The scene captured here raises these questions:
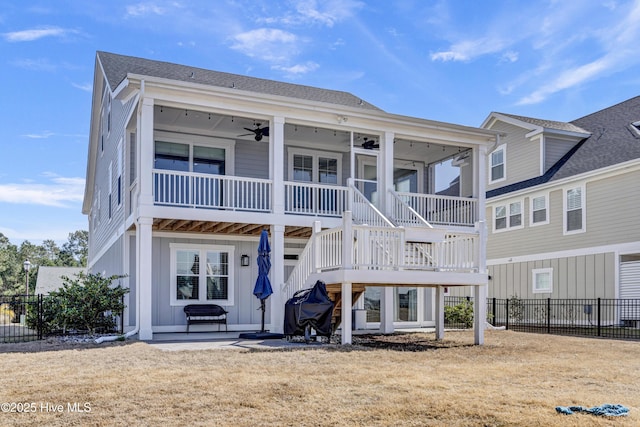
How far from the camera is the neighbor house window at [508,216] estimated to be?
23.1m

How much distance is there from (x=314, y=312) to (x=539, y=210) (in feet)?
43.8

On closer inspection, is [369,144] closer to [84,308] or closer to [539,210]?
[84,308]

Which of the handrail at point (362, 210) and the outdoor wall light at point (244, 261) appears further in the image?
the outdoor wall light at point (244, 261)

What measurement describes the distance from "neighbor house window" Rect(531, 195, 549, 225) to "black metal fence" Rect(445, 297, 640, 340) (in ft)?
9.19

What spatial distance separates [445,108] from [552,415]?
16067mm

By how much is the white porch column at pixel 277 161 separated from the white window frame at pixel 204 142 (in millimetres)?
2731

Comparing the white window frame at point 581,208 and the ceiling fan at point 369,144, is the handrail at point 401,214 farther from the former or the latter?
the white window frame at point 581,208

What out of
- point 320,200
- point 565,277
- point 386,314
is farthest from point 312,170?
point 565,277

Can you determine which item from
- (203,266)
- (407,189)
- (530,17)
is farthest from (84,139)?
(530,17)

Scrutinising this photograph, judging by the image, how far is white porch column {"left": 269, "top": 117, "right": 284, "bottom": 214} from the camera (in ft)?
45.8

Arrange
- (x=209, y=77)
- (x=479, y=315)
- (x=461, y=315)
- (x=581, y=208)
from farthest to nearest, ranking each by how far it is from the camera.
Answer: (x=581, y=208) < (x=209, y=77) < (x=461, y=315) < (x=479, y=315)

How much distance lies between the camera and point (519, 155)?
23766mm

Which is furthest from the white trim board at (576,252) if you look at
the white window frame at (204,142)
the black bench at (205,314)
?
the black bench at (205,314)

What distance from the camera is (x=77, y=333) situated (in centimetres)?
1393
